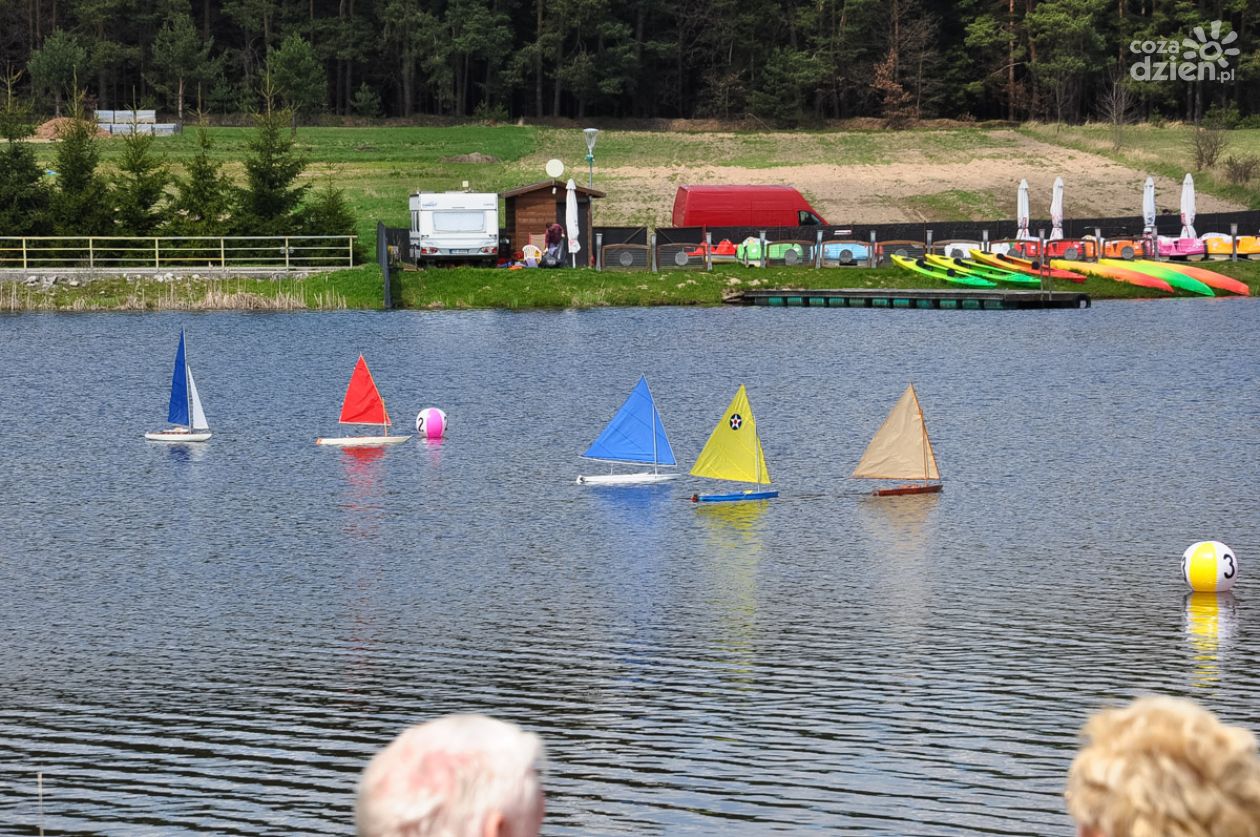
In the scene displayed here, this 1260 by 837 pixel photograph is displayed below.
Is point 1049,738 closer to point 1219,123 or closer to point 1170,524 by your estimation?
point 1170,524

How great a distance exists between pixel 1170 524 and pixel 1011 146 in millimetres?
93415

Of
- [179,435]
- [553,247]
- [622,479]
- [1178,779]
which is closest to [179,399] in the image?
[179,435]

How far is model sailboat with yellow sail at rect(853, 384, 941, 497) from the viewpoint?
29.5 metres

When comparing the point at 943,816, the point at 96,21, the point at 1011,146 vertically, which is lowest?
the point at 943,816

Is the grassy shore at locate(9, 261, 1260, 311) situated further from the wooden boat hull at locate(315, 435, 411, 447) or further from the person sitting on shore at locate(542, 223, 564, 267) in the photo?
the wooden boat hull at locate(315, 435, 411, 447)

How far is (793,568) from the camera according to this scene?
23.3 meters

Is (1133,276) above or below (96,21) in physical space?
below

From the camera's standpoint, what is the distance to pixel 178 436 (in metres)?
36.4

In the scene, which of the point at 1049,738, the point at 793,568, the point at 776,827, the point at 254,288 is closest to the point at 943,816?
the point at 776,827

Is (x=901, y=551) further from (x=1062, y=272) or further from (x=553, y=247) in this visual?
(x=1062, y=272)

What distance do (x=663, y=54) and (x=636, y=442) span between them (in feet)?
367

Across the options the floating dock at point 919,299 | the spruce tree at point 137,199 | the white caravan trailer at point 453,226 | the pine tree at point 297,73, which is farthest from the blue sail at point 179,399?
the pine tree at point 297,73

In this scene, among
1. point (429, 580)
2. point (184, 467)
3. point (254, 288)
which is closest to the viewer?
point (429, 580)

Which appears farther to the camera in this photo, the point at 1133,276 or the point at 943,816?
the point at 1133,276
